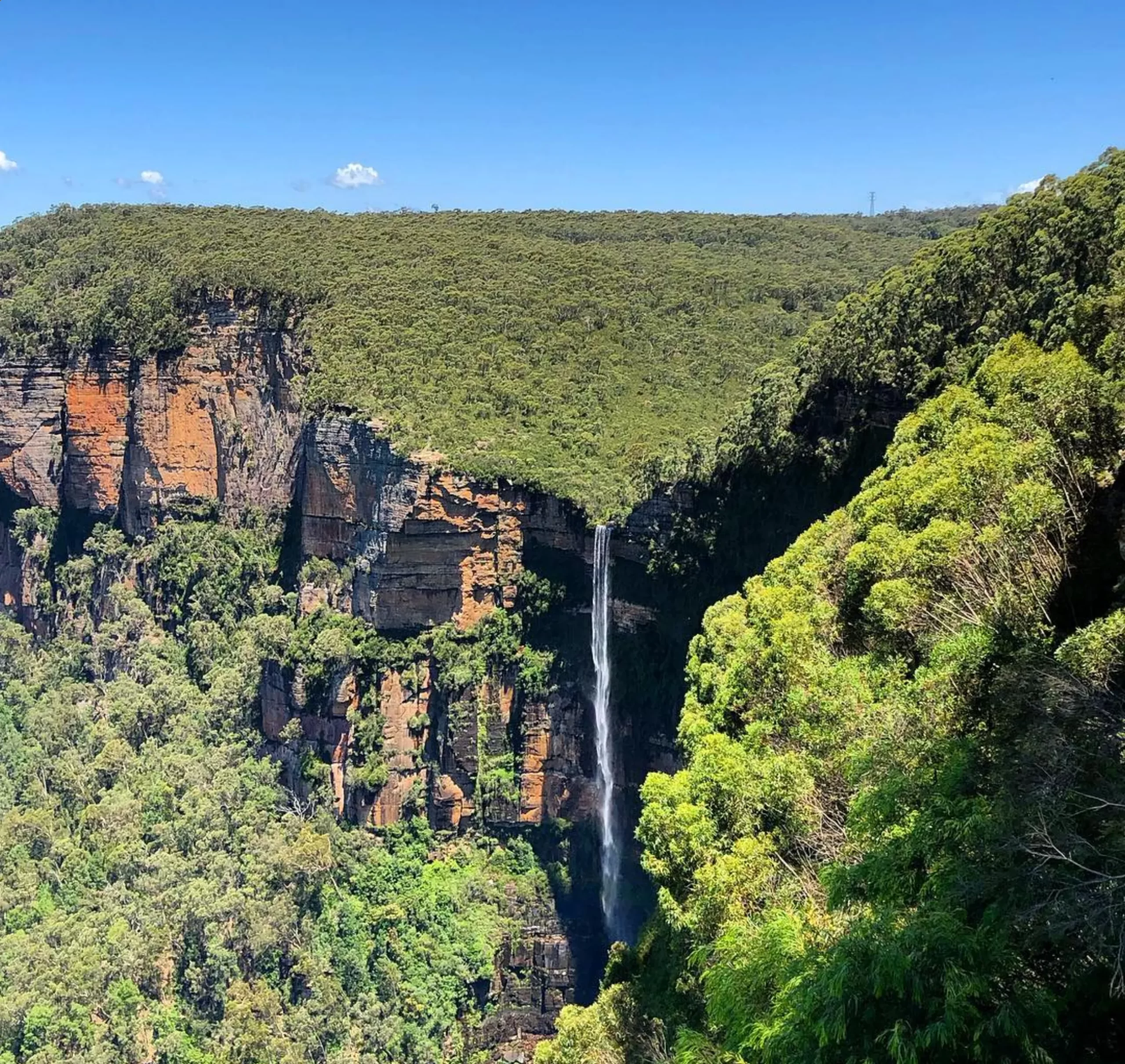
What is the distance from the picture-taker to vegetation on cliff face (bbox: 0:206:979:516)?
3772 centimetres

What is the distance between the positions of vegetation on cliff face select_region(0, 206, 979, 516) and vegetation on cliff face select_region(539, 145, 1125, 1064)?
54.6 feet

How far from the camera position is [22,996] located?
103ft

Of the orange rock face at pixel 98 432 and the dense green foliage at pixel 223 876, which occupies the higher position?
the orange rock face at pixel 98 432

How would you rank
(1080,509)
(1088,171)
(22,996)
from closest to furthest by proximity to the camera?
(1080,509), (1088,171), (22,996)

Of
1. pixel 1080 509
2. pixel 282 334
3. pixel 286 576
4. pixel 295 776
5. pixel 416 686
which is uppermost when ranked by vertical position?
pixel 282 334

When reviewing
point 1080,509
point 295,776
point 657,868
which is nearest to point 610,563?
point 295,776

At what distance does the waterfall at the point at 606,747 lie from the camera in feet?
115

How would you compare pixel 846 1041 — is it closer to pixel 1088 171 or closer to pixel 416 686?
pixel 1088 171

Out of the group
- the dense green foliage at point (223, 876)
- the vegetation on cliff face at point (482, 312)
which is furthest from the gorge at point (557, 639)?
the vegetation on cliff face at point (482, 312)

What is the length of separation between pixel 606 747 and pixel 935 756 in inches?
1030

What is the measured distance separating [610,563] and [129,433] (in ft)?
82.2

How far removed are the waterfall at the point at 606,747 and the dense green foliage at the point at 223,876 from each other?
267 cm

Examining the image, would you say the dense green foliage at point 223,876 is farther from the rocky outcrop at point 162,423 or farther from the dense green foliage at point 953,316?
the dense green foliage at point 953,316

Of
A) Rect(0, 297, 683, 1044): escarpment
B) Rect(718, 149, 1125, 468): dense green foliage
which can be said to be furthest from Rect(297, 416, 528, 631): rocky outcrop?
Rect(718, 149, 1125, 468): dense green foliage
